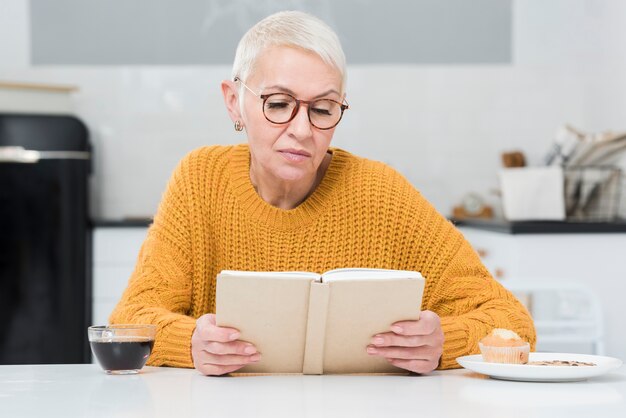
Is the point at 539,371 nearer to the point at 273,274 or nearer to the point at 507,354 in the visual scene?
the point at 507,354

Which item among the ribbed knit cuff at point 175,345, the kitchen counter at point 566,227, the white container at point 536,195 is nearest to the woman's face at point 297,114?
the ribbed knit cuff at point 175,345

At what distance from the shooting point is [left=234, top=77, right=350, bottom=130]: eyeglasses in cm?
171

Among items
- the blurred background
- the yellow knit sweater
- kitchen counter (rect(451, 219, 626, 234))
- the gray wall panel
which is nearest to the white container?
kitchen counter (rect(451, 219, 626, 234))

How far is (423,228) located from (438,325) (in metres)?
0.40

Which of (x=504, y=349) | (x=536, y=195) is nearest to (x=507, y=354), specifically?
(x=504, y=349)

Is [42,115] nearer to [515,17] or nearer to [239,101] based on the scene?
[515,17]

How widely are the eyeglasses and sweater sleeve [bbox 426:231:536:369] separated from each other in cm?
36

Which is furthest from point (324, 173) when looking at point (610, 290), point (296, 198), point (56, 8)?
point (56, 8)

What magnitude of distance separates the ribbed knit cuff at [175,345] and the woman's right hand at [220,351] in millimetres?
78

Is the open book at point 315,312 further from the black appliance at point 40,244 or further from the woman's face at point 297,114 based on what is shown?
the black appliance at point 40,244

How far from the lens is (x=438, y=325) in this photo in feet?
5.09

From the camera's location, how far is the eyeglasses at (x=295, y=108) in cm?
171

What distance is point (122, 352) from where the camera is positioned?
152cm

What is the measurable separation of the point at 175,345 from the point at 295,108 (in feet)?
1.45
